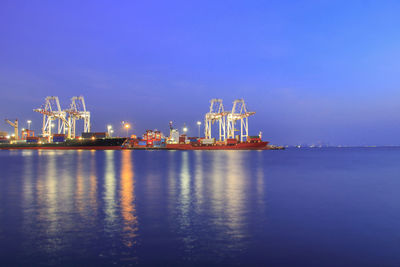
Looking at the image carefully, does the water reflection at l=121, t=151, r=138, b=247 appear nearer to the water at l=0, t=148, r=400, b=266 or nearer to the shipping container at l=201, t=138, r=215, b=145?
the water at l=0, t=148, r=400, b=266

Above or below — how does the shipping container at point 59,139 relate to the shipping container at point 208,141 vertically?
above

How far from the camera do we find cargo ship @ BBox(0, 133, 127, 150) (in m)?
131

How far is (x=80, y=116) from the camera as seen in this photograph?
135250 millimetres

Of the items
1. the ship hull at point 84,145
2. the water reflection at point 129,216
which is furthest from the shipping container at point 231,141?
the water reflection at point 129,216

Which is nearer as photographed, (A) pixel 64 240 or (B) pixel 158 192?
(A) pixel 64 240

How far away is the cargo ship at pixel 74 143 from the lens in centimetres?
13088

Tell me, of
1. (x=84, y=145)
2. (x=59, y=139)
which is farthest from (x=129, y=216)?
(x=59, y=139)

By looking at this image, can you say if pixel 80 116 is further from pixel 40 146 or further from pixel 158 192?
pixel 158 192

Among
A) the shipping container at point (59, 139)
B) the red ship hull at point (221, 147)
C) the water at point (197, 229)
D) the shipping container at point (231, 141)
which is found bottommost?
the water at point (197, 229)

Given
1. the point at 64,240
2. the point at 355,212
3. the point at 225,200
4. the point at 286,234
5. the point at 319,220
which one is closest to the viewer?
the point at 64,240

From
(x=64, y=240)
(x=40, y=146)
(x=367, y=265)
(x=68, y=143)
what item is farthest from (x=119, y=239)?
(x=40, y=146)

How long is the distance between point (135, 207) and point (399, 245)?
12366 millimetres

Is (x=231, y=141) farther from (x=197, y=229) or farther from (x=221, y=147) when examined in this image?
(x=197, y=229)

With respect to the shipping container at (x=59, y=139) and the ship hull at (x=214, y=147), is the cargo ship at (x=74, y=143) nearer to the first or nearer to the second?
the shipping container at (x=59, y=139)
